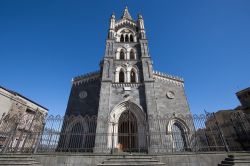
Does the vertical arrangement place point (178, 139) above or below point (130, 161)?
above

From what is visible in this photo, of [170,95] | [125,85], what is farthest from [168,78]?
[125,85]

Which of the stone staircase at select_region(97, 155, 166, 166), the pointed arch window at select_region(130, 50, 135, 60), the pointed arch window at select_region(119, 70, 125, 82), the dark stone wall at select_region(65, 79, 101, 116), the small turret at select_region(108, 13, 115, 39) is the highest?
the small turret at select_region(108, 13, 115, 39)

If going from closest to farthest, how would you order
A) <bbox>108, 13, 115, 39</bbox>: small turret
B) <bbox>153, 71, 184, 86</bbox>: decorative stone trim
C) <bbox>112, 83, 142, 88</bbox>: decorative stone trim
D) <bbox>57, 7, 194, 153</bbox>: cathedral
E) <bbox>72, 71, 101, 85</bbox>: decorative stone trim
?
<bbox>57, 7, 194, 153</bbox>: cathedral → <bbox>112, 83, 142, 88</bbox>: decorative stone trim → <bbox>153, 71, 184, 86</bbox>: decorative stone trim → <bbox>72, 71, 101, 85</bbox>: decorative stone trim → <bbox>108, 13, 115, 39</bbox>: small turret

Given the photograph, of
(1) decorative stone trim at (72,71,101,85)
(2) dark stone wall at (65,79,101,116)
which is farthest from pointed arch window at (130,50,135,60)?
(2) dark stone wall at (65,79,101,116)

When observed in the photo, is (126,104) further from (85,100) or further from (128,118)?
(85,100)

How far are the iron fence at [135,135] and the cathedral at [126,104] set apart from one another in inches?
3.6

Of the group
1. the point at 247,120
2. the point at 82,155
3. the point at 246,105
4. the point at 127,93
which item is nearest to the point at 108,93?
the point at 127,93

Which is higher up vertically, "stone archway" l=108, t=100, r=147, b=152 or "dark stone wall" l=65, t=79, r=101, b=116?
"dark stone wall" l=65, t=79, r=101, b=116

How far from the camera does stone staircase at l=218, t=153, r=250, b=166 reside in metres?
7.73

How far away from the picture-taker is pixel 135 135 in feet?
44.6

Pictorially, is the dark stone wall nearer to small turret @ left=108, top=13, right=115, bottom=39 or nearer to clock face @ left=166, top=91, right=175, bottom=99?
small turret @ left=108, top=13, right=115, bottom=39

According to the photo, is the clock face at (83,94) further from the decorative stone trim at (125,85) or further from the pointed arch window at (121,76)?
the pointed arch window at (121,76)

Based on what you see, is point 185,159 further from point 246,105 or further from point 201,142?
point 246,105

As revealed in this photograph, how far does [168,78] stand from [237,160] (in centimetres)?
1280
